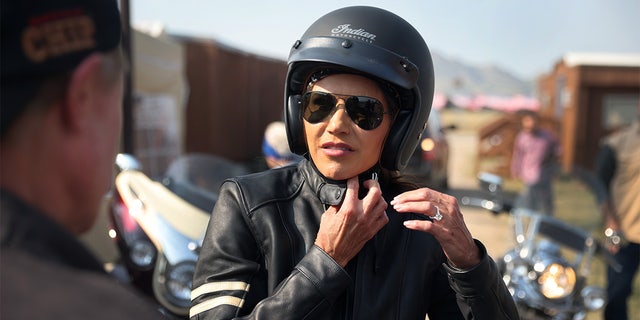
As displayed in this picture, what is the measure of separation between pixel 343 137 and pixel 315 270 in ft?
1.33

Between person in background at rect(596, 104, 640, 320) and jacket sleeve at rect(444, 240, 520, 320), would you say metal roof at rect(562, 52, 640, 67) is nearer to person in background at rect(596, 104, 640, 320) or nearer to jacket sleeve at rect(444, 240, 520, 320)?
person in background at rect(596, 104, 640, 320)

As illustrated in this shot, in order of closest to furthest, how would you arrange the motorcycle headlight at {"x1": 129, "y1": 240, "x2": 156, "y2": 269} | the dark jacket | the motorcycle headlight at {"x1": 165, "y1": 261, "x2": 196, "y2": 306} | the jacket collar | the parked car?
the dark jacket → the jacket collar → the motorcycle headlight at {"x1": 165, "y1": 261, "x2": 196, "y2": 306} → the motorcycle headlight at {"x1": 129, "y1": 240, "x2": 156, "y2": 269} → the parked car

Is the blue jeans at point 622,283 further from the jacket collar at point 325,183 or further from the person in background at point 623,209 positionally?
the jacket collar at point 325,183

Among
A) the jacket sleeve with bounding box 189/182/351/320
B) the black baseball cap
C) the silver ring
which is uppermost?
the black baseball cap

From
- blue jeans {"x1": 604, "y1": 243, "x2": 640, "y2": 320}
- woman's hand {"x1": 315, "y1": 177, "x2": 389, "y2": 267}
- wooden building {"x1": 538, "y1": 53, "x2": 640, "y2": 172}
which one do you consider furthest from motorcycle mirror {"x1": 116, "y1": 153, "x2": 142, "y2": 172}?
wooden building {"x1": 538, "y1": 53, "x2": 640, "y2": 172}

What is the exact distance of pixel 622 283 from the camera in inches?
180

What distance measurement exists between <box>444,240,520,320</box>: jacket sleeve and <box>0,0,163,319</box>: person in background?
3.22 feet

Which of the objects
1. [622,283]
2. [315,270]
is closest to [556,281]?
[622,283]

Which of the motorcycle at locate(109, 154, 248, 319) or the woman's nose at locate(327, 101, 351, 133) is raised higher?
the woman's nose at locate(327, 101, 351, 133)

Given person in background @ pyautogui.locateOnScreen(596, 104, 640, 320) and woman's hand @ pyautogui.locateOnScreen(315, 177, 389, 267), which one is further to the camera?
person in background @ pyautogui.locateOnScreen(596, 104, 640, 320)

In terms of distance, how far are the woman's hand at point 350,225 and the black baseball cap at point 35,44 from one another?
2.76 feet

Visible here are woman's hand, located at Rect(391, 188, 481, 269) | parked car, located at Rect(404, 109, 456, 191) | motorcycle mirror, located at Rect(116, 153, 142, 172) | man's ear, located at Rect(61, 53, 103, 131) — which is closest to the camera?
man's ear, located at Rect(61, 53, 103, 131)

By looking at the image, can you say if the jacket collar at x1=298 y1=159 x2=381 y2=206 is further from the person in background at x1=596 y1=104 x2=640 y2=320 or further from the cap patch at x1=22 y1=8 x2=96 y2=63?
the person in background at x1=596 y1=104 x2=640 y2=320

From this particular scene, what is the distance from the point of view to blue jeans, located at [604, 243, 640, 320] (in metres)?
4.59
